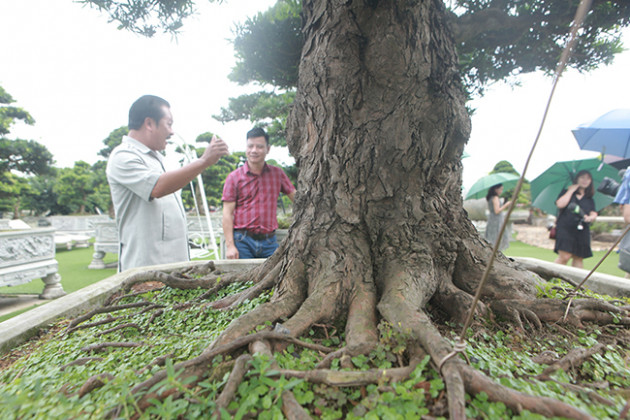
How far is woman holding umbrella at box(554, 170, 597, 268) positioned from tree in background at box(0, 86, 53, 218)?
1575cm

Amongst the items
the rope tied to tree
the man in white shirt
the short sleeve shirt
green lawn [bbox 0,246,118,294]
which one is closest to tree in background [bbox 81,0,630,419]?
the rope tied to tree

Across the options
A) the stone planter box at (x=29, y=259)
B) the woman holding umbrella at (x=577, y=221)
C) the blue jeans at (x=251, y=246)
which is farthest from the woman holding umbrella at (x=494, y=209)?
the stone planter box at (x=29, y=259)

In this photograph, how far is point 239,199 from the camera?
3045 millimetres

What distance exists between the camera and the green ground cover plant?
0.83 metres

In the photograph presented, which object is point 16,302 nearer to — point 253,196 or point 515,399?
point 253,196

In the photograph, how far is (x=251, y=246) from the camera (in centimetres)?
312

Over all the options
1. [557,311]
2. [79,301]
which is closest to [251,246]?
[79,301]

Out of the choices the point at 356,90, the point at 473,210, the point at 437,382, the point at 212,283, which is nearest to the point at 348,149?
the point at 356,90

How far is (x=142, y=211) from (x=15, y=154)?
14.0 m

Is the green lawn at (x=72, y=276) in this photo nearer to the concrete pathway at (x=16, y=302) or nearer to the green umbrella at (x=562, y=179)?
the concrete pathway at (x=16, y=302)

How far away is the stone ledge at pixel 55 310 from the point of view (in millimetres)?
1481

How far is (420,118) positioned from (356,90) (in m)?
0.33

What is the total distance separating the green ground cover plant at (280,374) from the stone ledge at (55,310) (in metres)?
0.08

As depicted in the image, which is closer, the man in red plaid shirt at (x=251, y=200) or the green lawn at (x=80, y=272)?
the man in red plaid shirt at (x=251, y=200)
